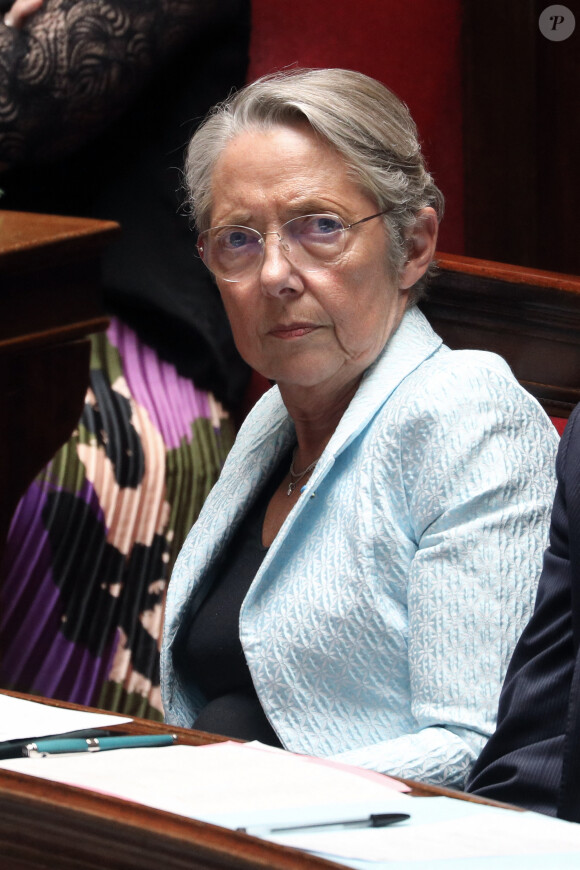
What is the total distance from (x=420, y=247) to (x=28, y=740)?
89 cm

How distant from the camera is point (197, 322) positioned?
8.98 ft

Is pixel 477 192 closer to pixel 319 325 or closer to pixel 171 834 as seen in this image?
pixel 319 325

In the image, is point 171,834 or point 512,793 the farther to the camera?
point 512,793

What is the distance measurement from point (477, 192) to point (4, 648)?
3.94 ft

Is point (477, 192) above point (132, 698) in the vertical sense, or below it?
above

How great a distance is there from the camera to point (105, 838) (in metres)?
0.67

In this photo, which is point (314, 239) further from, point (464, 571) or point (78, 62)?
point (78, 62)

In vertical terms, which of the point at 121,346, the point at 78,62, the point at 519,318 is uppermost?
the point at 78,62

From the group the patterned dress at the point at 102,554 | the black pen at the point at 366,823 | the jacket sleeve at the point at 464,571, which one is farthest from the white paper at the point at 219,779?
the patterned dress at the point at 102,554

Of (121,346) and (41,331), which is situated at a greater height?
(41,331)

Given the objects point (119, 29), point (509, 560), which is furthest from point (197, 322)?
point (509, 560)

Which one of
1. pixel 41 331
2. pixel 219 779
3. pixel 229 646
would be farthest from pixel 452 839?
pixel 41 331

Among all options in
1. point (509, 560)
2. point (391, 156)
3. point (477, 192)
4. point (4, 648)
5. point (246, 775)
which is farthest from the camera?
point (477, 192)

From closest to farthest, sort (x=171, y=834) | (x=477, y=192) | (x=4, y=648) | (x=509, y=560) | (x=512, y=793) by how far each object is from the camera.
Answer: (x=171, y=834) < (x=512, y=793) < (x=509, y=560) < (x=4, y=648) < (x=477, y=192)
